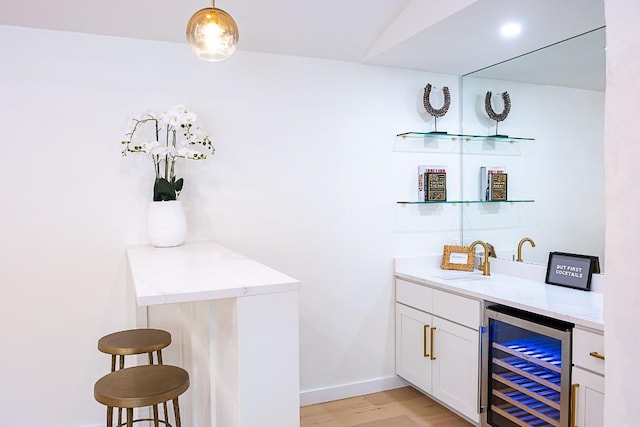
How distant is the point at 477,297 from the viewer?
2.71 metres

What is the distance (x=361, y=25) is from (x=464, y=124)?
3.83 feet

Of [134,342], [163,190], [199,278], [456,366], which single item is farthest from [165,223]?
[456,366]

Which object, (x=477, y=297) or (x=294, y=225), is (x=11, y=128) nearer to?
A: (x=294, y=225)

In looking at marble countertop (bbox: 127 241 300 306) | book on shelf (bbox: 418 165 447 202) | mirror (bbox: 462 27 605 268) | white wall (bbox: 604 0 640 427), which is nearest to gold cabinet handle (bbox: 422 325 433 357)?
mirror (bbox: 462 27 605 268)

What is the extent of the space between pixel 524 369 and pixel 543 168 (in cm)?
125

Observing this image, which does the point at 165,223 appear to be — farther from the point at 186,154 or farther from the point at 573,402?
the point at 573,402

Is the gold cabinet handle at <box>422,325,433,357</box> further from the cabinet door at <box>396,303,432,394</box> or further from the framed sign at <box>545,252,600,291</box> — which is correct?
the framed sign at <box>545,252,600,291</box>

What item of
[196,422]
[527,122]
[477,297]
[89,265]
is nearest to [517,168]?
[527,122]

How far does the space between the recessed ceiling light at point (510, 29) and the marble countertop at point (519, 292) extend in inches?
55.1

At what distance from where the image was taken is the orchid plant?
2607mm

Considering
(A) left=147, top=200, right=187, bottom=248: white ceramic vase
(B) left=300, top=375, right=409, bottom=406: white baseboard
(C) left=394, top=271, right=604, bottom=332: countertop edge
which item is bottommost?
(B) left=300, top=375, right=409, bottom=406: white baseboard

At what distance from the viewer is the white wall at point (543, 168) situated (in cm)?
267

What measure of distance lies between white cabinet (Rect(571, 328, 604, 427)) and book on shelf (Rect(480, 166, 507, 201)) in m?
1.42

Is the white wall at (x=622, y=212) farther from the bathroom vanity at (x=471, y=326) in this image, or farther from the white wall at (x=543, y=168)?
the white wall at (x=543, y=168)
